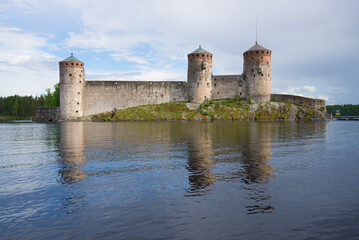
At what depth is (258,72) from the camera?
62.9 metres

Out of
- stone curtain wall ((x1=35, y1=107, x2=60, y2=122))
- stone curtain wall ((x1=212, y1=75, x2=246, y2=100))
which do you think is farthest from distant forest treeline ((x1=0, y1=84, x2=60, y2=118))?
stone curtain wall ((x1=212, y1=75, x2=246, y2=100))

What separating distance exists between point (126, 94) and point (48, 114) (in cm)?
1850

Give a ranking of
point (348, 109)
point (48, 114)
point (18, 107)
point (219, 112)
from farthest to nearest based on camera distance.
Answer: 1. point (348, 109)
2. point (18, 107)
3. point (48, 114)
4. point (219, 112)

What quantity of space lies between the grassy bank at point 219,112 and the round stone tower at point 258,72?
3230 millimetres

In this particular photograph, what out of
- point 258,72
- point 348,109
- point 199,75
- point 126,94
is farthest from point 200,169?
point 348,109

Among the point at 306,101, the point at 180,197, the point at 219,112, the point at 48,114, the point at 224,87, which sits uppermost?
the point at 224,87

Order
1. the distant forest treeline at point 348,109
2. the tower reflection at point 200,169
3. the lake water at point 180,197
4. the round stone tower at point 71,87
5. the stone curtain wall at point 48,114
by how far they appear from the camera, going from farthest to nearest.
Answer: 1. the distant forest treeline at point 348,109
2. the stone curtain wall at point 48,114
3. the round stone tower at point 71,87
4. the tower reflection at point 200,169
5. the lake water at point 180,197

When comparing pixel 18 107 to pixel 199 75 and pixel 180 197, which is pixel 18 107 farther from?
pixel 180 197

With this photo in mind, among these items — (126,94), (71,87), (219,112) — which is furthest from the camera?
(126,94)

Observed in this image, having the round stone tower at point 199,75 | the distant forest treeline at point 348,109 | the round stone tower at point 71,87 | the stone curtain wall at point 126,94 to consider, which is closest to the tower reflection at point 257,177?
the round stone tower at point 199,75

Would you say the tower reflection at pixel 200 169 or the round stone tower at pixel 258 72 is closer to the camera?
the tower reflection at pixel 200 169

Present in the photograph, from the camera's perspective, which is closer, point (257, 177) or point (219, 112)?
point (257, 177)

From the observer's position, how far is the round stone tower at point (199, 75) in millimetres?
63906

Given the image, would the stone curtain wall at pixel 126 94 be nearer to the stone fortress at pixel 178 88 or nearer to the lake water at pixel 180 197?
the stone fortress at pixel 178 88
